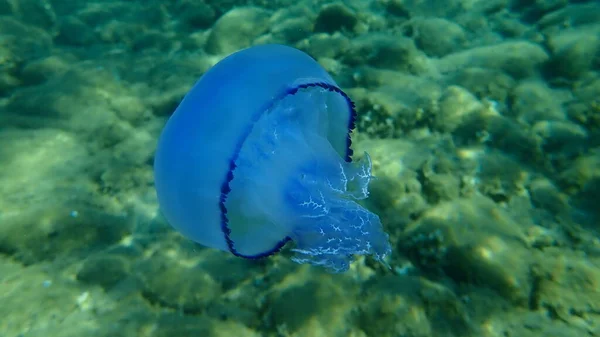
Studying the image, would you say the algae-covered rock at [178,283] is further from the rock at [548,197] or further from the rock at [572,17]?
the rock at [572,17]

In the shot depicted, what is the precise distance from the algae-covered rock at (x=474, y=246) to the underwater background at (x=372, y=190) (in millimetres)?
13

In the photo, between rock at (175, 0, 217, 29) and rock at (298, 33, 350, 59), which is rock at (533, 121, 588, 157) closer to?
rock at (298, 33, 350, 59)

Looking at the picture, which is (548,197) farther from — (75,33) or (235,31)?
(75,33)

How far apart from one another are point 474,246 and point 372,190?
99 cm

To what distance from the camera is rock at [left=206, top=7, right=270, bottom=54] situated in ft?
21.5

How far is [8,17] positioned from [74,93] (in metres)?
3.92

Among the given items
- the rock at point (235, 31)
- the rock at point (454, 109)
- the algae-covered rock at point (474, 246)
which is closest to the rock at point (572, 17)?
the rock at point (454, 109)

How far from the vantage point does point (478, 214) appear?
338cm

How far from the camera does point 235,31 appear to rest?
21.9 ft

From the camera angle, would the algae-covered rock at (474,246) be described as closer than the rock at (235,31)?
Yes

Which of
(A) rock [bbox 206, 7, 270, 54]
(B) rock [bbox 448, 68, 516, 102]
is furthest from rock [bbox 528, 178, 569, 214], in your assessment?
(A) rock [bbox 206, 7, 270, 54]

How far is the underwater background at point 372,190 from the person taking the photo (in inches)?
115

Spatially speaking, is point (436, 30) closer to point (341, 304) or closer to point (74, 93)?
point (341, 304)

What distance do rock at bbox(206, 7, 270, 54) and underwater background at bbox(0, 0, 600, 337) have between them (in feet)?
0.09
